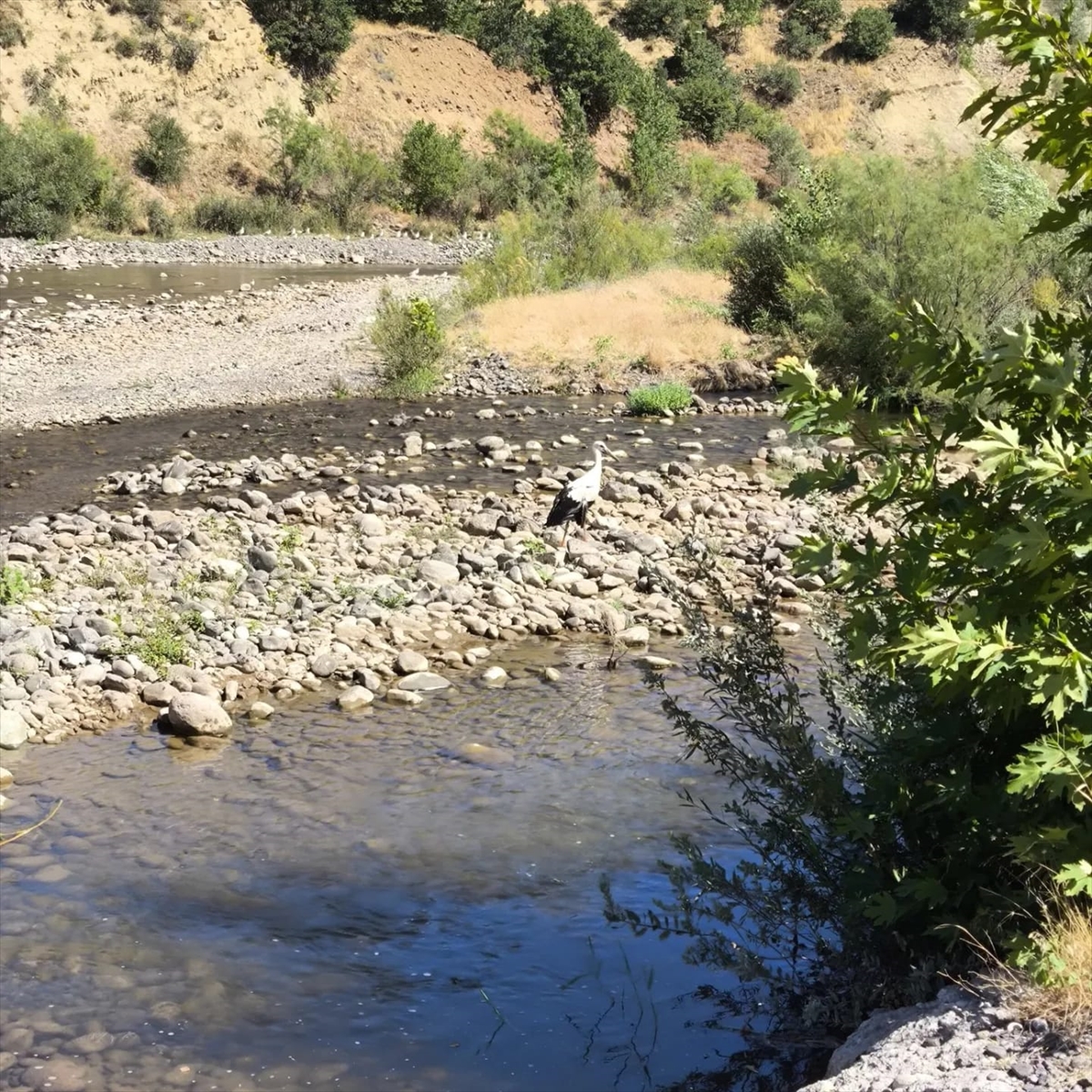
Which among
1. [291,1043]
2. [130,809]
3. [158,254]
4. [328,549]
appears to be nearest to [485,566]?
[328,549]

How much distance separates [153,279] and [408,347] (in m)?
16.7

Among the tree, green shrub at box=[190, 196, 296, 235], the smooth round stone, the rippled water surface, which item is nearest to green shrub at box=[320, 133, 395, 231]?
green shrub at box=[190, 196, 296, 235]

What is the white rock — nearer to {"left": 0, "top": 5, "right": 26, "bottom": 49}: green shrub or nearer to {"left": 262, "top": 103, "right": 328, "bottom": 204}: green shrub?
{"left": 262, "top": 103, "right": 328, "bottom": 204}: green shrub

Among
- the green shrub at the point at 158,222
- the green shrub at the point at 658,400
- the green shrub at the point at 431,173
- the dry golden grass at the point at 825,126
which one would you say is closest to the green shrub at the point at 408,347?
the green shrub at the point at 658,400

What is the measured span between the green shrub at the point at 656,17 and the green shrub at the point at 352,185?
2310 cm

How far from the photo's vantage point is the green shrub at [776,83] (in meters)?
68.7

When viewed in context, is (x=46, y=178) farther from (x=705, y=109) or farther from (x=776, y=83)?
(x=776, y=83)

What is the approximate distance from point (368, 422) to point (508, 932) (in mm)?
12092

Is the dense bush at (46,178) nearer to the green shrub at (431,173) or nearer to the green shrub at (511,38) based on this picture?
the green shrub at (431,173)

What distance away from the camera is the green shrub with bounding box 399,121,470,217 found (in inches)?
1977

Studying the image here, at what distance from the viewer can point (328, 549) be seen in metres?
10.9

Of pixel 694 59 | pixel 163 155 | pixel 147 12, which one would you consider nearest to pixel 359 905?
pixel 163 155

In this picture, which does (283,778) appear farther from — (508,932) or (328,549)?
(328,549)

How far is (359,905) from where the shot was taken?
19.1 feet
